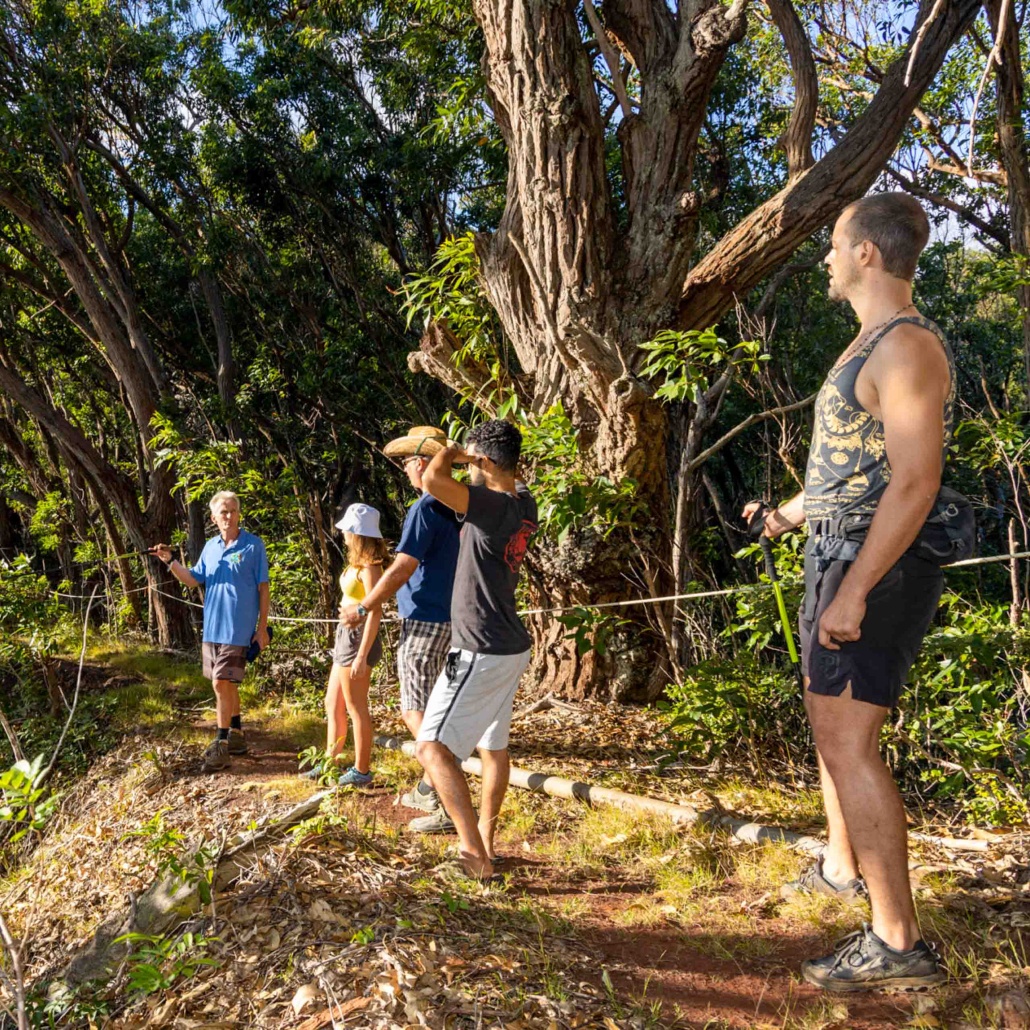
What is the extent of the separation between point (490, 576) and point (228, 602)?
3123 mm

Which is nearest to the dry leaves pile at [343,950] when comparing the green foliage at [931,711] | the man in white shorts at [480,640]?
the man in white shorts at [480,640]

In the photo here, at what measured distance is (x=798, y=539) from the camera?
16.0ft

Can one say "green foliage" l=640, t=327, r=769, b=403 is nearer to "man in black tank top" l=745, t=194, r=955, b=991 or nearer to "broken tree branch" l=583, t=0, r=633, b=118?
"broken tree branch" l=583, t=0, r=633, b=118

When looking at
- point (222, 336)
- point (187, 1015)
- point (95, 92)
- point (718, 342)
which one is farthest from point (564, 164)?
point (95, 92)

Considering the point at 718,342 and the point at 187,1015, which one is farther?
the point at 718,342

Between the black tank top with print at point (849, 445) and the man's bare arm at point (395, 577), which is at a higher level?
the black tank top with print at point (849, 445)

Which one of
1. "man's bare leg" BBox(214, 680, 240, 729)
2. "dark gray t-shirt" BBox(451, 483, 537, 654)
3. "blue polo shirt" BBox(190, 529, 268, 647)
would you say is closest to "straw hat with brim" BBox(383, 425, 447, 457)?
"dark gray t-shirt" BBox(451, 483, 537, 654)

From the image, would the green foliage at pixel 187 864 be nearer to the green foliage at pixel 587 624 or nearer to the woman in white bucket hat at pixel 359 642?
the woman in white bucket hat at pixel 359 642

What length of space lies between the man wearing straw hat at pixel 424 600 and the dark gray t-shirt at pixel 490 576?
72cm

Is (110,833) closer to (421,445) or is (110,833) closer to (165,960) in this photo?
(165,960)

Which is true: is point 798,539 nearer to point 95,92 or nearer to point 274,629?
point 274,629

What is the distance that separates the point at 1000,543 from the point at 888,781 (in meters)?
9.99

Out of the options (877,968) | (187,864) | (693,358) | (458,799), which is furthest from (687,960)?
(693,358)

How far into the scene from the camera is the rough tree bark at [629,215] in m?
6.10
